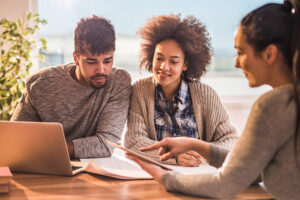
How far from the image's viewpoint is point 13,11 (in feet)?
8.41

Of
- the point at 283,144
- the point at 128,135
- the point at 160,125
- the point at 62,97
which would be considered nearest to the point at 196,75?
the point at 160,125

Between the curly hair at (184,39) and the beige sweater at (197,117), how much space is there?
131 millimetres

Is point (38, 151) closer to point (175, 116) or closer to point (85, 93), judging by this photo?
point (85, 93)

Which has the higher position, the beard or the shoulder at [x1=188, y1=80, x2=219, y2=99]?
the beard

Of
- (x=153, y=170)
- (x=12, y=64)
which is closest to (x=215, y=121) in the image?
(x=153, y=170)

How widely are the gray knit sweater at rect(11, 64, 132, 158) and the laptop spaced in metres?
0.54

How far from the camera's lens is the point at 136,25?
301cm

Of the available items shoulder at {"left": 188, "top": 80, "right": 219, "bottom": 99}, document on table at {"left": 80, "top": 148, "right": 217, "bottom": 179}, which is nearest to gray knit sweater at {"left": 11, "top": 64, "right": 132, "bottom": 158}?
document on table at {"left": 80, "top": 148, "right": 217, "bottom": 179}

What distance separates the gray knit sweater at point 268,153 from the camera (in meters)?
0.88

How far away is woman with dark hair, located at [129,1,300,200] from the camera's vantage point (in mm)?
883

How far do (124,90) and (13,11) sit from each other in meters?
1.18

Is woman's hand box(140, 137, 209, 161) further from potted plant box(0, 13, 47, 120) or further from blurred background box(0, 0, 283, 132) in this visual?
blurred background box(0, 0, 283, 132)

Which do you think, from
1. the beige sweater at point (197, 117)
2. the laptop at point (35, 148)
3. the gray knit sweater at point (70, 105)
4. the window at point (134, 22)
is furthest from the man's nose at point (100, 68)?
the window at point (134, 22)

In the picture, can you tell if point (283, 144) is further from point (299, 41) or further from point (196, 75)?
point (196, 75)
